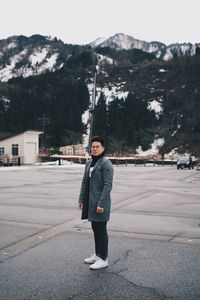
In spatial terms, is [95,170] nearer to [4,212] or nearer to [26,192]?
[4,212]

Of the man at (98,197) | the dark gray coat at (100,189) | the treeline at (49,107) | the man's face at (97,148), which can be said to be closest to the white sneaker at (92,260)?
the man at (98,197)

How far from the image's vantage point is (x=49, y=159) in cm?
5438

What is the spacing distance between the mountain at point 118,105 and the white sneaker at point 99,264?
270 ft

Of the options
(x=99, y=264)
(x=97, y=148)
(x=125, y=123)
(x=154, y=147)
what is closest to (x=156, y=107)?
(x=125, y=123)

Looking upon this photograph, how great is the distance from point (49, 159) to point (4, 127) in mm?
65012

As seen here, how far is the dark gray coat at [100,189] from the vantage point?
5293 mm

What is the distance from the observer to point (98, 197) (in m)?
5.38

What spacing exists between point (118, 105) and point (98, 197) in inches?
4644

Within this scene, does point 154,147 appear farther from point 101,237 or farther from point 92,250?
point 101,237

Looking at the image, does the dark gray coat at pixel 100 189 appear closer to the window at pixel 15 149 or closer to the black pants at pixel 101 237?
the black pants at pixel 101 237

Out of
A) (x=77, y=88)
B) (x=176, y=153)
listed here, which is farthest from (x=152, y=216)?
(x=77, y=88)

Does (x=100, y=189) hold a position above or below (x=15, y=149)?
below

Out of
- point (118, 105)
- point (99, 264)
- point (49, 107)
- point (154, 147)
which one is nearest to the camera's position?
point (99, 264)

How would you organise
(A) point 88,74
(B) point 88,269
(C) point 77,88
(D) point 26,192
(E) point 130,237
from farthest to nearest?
(A) point 88,74 < (C) point 77,88 < (D) point 26,192 < (E) point 130,237 < (B) point 88,269
